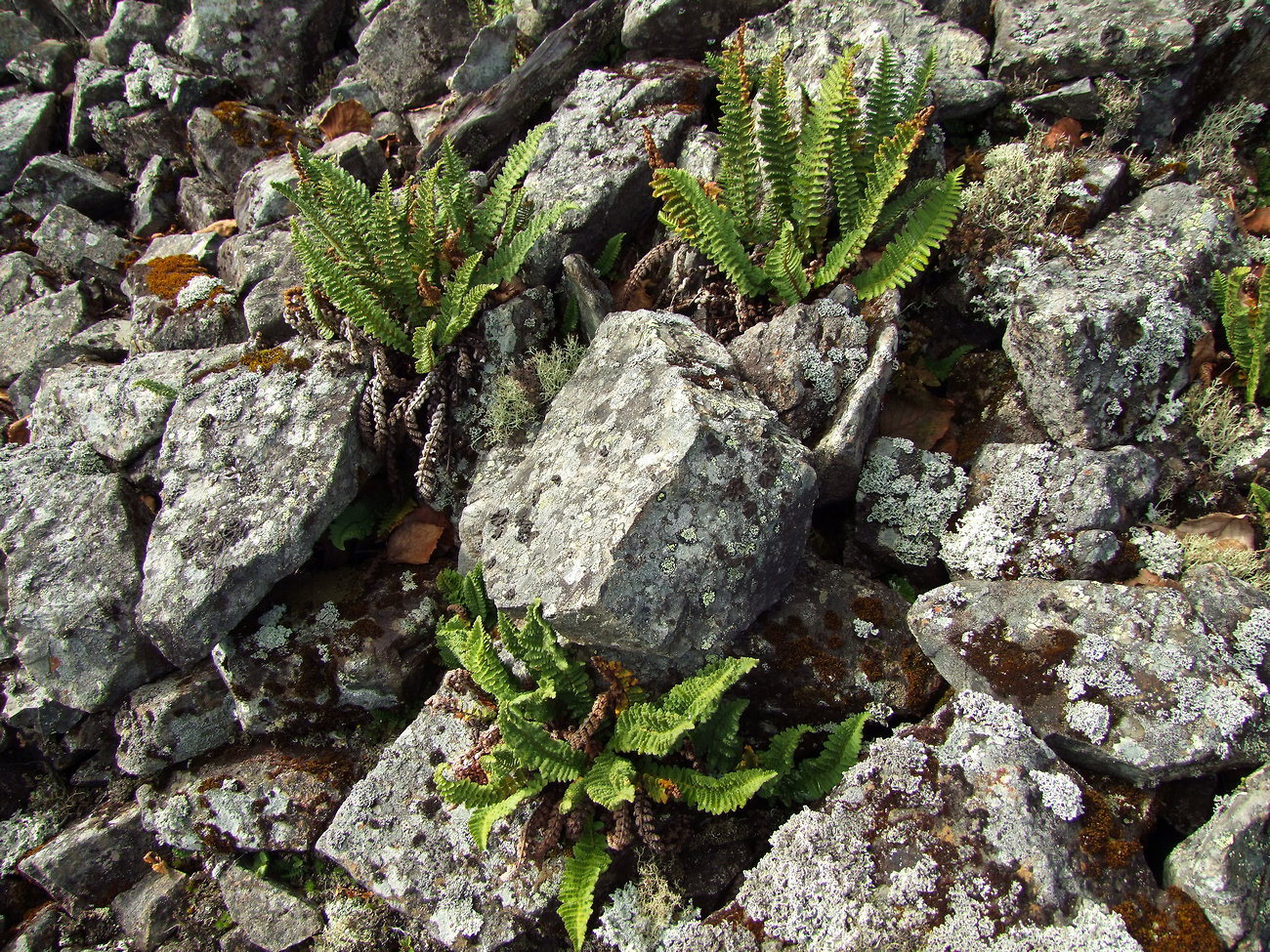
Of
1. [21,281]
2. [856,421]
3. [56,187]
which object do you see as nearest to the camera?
[856,421]

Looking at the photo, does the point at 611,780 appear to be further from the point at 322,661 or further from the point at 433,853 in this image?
the point at 322,661

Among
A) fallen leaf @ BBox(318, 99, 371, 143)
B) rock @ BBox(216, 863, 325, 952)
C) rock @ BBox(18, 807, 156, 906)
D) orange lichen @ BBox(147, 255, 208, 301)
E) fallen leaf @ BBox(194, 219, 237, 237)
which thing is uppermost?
fallen leaf @ BBox(318, 99, 371, 143)

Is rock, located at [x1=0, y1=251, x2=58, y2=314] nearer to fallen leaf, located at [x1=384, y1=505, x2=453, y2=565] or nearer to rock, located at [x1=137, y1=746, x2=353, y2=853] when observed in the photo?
fallen leaf, located at [x1=384, y1=505, x2=453, y2=565]

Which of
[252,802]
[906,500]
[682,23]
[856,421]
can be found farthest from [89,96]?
[906,500]

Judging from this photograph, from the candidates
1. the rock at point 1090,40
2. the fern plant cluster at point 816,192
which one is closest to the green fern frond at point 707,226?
the fern plant cluster at point 816,192

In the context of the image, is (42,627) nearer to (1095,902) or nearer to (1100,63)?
(1095,902)

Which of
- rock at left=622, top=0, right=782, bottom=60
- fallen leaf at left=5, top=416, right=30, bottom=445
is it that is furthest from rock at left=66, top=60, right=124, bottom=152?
rock at left=622, top=0, right=782, bottom=60

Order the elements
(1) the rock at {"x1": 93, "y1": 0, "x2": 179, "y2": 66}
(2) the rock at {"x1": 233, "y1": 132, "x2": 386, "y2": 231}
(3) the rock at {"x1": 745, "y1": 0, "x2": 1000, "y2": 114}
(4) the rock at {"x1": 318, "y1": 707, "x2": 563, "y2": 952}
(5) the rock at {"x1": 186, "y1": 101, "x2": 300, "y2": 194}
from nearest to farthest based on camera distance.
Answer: (4) the rock at {"x1": 318, "y1": 707, "x2": 563, "y2": 952}
(3) the rock at {"x1": 745, "y1": 0, "x2": 1000, "y2": 114}
(2) the rock at {"x1": 233, "y1": 132, "x2": 386, "y2": 231}
(5) the rock at {"x1": 186, "y1": 101, "x2": 300, "y2": 194}
(1) the rock at {"x1": 93, "y1": 0, "x2": 179, "y2": 66}
